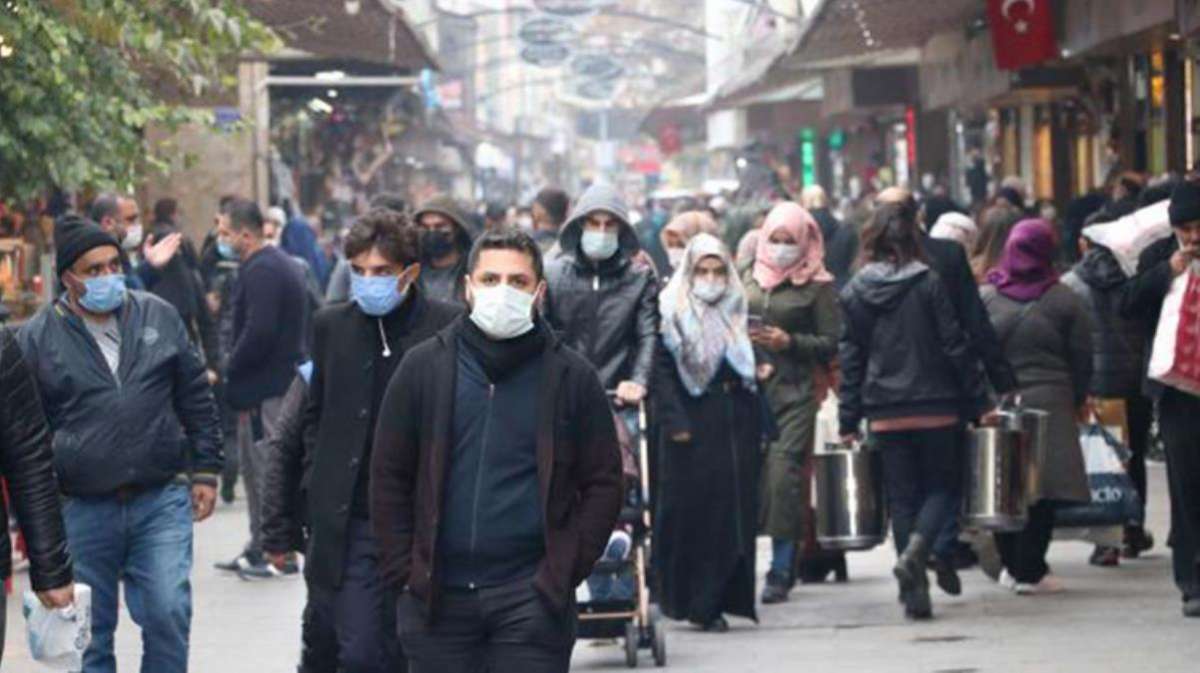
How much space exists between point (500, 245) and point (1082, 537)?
23.0 feet

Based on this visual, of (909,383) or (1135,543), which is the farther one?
(1135,543)

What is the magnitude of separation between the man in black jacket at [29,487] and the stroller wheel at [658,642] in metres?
4.26

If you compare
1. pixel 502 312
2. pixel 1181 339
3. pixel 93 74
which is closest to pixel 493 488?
pixel 502 312

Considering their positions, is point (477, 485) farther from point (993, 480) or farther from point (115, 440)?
point (993, 480)

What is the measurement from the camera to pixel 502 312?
299 inches

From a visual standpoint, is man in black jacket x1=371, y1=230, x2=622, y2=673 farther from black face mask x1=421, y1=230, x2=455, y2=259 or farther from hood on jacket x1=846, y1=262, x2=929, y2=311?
hood on jacket x1=846, y1=262, x2=929, y2=311

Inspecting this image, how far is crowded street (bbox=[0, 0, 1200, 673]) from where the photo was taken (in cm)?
764

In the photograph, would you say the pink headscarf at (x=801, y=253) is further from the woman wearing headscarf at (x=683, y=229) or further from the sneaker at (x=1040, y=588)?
the woman wearing headscarf at (x=683, y=229)

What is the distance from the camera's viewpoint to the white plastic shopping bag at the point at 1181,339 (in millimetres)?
12039

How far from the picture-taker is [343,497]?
884 cm

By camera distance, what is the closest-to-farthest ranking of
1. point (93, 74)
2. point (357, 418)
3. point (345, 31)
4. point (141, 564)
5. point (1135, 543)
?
point (357, 418)
point (141, 564)
point (93, 74)
point (1135, 543)
point (345, 31)

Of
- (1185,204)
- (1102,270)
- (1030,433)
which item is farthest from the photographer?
(1102,270)

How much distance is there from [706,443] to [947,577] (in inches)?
50.3

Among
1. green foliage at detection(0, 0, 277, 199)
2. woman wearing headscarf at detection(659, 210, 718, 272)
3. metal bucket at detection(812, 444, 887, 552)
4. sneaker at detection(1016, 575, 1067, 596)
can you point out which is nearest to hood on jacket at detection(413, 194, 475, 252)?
green foliage at detection(0, 0, 277, 199)
